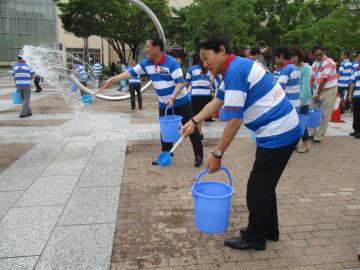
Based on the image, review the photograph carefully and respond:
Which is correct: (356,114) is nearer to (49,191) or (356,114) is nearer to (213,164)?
(213,164)

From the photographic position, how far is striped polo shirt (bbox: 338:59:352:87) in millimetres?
A: 10875

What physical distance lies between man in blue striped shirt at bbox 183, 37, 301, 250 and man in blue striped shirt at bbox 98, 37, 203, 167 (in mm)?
2268

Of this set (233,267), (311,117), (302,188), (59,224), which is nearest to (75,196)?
(59,224)

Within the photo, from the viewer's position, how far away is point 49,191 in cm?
438

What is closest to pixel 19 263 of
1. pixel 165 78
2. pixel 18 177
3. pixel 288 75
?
pixel 18 177

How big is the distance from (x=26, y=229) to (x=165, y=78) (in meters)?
2.88

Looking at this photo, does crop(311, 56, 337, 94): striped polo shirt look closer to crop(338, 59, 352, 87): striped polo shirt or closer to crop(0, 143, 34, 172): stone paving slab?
crop(338, 59, 352, 87): striped polo shirt

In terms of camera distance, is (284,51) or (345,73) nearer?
(284,51)

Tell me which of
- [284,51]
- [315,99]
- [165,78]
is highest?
[284,51]

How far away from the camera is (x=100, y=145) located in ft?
22.0

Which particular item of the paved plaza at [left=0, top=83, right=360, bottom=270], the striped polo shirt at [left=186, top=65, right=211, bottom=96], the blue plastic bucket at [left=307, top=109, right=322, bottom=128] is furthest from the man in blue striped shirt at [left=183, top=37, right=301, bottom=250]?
the striped polo shirt at [left=186, top=65, right=211, bottom=96]

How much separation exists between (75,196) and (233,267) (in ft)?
7.47

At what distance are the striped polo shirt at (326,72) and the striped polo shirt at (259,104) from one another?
4.56m

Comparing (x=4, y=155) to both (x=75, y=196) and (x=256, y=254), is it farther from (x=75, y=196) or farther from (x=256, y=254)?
(x=256, y=254)
